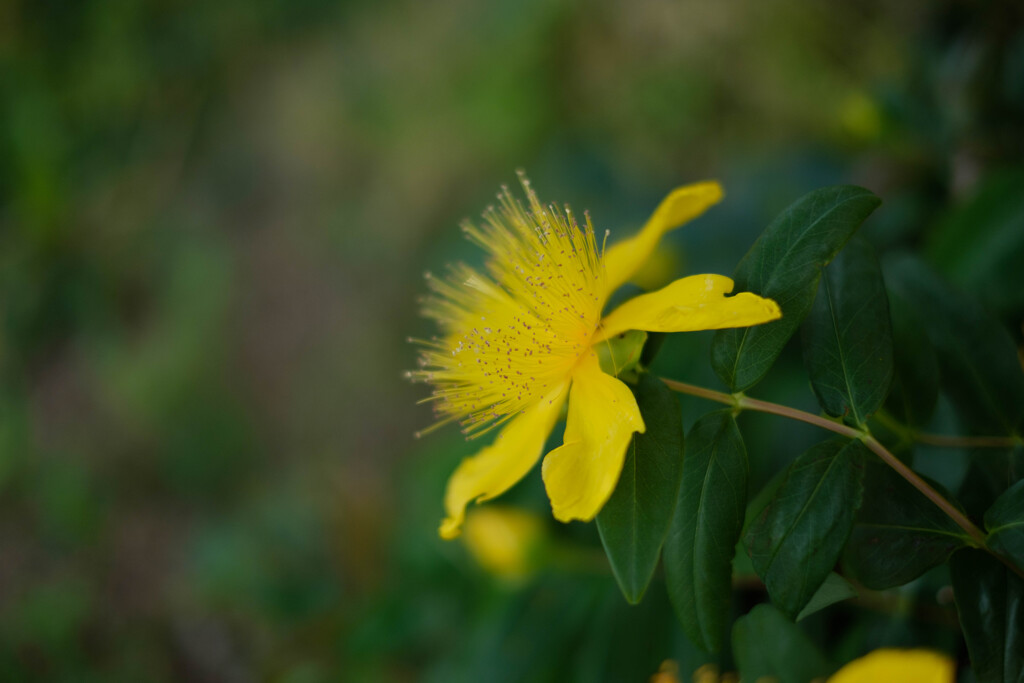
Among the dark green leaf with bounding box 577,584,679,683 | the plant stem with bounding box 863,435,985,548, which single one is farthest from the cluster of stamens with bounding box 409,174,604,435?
the dark green leaf with bounding box 577,584,679,683

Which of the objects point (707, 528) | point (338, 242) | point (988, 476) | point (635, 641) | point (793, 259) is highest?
point (338, 242)

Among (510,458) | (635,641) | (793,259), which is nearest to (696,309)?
(793,259)

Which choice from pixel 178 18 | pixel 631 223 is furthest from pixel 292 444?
pixel 178 18

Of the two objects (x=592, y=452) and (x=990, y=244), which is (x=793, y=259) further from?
(x=990, y=244)

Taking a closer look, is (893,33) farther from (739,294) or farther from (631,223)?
(739,294)

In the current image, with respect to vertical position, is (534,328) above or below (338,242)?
below
